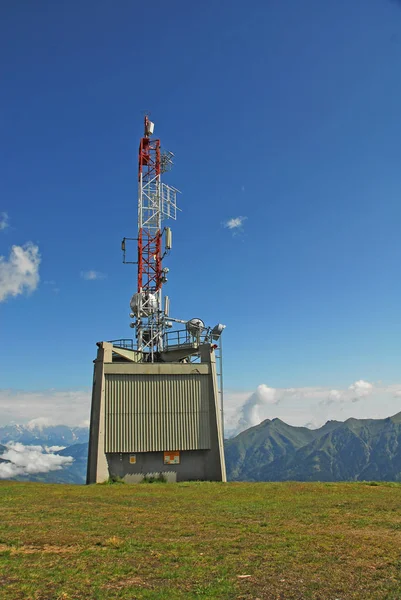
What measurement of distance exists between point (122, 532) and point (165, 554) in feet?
10.4

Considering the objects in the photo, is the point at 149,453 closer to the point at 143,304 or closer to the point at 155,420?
the point at 155,420

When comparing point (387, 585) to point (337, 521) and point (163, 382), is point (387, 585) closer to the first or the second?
point (337, 521)

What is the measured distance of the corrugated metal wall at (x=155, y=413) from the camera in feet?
116

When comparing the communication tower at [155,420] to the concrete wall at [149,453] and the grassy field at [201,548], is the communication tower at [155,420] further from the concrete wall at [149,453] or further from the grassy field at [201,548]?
the grassy field at [201,548]

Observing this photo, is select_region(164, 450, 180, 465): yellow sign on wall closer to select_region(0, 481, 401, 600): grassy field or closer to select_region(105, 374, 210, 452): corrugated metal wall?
select_region(105, 374, 210, 452): corrugated metal wall

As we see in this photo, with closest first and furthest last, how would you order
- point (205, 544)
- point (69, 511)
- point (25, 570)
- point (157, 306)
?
point (25, 570), point (205, 544), point (69, 511), point (157, 306)

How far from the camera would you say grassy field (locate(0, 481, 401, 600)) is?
920 centimetres

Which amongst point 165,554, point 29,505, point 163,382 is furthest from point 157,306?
point 165,554

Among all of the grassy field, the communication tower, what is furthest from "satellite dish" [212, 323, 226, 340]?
the grassy field

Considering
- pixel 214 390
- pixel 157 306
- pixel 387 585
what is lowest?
pixel 387 585

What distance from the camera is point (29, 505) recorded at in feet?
66.1

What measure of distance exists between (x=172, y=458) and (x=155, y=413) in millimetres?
3767

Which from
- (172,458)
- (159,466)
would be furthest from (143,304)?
(159,466)

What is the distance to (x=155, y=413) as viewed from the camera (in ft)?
119
